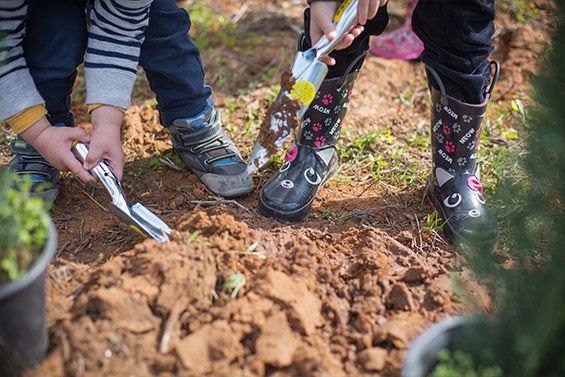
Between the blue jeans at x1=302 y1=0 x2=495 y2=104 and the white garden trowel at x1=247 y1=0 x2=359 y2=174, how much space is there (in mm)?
193

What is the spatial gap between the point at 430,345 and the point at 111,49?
55.7 inches

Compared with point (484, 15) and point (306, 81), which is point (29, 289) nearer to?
point (306, 81)

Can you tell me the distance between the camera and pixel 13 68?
1845 millimetres

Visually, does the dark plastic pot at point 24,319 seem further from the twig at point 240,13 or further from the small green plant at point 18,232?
the twig at point 240,13

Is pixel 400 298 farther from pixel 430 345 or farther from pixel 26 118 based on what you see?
pixel 26 118

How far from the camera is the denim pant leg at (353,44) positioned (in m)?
2.07

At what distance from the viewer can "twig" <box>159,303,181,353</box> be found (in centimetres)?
139

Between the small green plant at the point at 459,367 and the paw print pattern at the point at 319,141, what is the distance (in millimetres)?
1140

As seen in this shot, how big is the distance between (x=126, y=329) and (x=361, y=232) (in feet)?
2.91

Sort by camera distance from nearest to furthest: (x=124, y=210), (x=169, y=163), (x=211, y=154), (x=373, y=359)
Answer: (x=373, y=359), (x=124, y=210), (x=211, y=154), (x=169, y=163)

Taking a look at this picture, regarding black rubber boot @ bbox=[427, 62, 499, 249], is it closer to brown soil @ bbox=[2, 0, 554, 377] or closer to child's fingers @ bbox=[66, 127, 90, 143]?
brown soil @ bbox=[2, 0, 554, 377]

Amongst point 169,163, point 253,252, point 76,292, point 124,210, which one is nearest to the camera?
point 76,292

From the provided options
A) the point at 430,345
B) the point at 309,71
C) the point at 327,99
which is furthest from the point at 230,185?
the point at 430,345

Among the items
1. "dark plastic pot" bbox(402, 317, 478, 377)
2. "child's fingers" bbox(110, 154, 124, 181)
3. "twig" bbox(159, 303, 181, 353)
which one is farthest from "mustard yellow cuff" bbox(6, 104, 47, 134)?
"dark plastic pot" bbox(402, 317, 478, 377)
